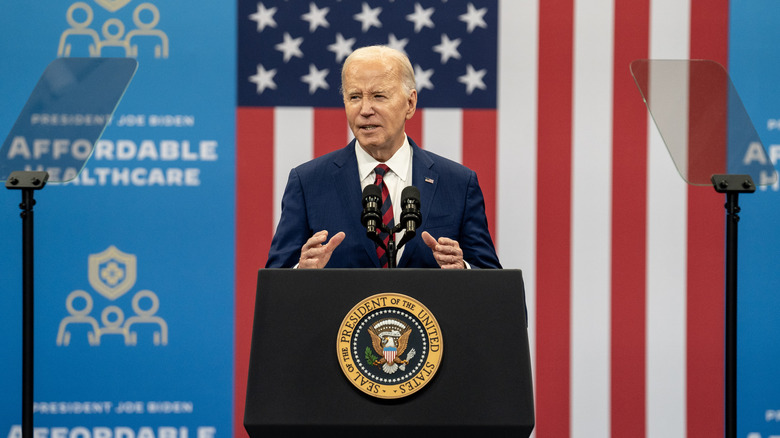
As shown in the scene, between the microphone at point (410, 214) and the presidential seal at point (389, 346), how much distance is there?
18 centimetres

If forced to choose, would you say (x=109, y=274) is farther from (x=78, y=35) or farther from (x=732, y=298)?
(x=732, y=298)

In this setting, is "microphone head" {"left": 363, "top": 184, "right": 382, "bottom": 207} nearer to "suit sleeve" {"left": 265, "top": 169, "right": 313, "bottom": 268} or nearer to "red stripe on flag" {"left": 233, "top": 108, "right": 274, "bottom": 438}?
"suit sleeve" {"left": 265, "top": 169, "right": 313, "bottom": 268}

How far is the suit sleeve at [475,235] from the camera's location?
7.47 ft

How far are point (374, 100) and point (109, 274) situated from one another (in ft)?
5.08

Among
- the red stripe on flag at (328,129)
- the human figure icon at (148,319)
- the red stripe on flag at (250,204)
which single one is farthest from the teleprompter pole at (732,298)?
the human figure icon at (148,319)

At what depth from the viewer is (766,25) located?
3258 millimetres

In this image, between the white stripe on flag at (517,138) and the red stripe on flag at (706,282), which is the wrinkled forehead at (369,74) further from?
the red stripe on flag at (706,282)

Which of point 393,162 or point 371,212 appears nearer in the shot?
point 371,212

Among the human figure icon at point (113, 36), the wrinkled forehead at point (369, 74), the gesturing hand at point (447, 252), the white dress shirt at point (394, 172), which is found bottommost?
the gesturing hand at point (447, 252)

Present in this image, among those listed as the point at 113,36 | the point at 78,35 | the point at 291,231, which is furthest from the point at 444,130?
the point at 78,35

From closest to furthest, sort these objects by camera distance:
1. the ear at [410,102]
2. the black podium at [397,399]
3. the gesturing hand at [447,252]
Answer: the black podium at [397,399], the gesturing hand at [447,252], the ear at [410,102]

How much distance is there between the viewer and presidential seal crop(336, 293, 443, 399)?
149cm

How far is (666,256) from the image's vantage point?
3.24m

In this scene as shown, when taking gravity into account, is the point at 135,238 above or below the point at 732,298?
above
